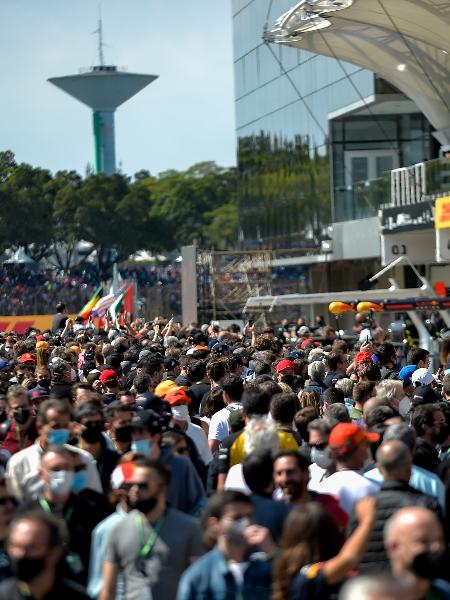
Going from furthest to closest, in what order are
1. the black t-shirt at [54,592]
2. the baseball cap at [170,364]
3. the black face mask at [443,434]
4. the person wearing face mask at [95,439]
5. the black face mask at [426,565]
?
the baseball cap at [170,364] < the black face mask at [443,434] < the person wearing face mask at [95,439] < the black t-shirt at [54,592] < the black face mask at [426,565]

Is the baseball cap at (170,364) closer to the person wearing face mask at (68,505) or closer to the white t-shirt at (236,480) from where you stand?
the white t-shirt at (236,480)

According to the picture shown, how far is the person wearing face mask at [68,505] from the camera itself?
24.9ft

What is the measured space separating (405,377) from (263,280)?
3932 centimetres

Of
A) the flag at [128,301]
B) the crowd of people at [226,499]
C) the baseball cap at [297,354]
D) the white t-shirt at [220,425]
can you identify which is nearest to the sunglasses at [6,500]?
the crowd of people at [226,499]

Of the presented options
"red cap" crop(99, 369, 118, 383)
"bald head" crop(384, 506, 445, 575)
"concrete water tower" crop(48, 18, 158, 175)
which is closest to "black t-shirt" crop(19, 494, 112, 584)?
"bald head" crop(384, 506, 445, 575)

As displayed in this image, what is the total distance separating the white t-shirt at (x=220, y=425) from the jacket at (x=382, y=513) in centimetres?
390

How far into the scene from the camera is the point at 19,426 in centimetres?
1025

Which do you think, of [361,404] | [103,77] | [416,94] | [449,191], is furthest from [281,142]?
[103,77]

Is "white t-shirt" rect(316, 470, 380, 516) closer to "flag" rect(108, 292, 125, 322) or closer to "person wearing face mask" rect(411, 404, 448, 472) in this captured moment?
"person wearing face mask" rect(411, 404, 448, 472)

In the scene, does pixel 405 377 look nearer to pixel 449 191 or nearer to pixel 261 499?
pixel 261 499

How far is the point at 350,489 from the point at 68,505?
1.51 m

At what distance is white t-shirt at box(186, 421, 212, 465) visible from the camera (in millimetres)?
10750

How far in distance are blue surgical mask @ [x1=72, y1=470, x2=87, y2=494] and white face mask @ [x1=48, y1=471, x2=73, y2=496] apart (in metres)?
0.22

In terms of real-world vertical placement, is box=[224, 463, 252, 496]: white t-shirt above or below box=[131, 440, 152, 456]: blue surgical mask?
below
